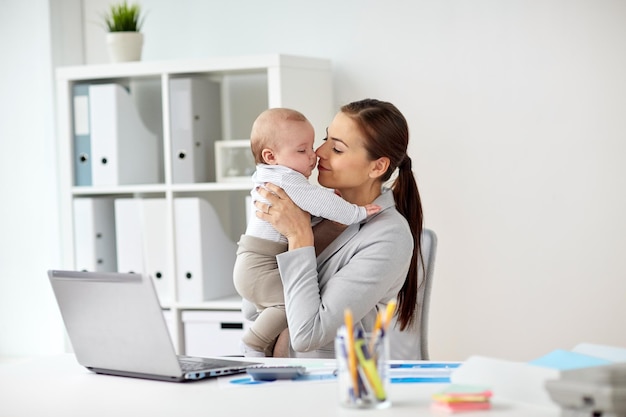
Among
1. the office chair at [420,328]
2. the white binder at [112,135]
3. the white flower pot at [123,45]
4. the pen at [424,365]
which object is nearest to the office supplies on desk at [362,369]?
the pen at [424,365]

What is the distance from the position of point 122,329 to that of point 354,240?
0.70m

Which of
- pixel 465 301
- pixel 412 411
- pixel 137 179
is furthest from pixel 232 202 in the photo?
pixel 412 411

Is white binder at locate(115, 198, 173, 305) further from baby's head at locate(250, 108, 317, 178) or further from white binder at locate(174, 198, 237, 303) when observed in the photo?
baby's head at locate(250, 108, 317, 178)

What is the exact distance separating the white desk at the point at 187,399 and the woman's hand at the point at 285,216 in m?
0.51

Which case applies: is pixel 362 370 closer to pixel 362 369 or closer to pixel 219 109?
pixel 362 369

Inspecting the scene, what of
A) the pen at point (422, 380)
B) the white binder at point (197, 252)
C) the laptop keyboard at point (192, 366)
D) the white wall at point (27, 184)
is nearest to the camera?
the pen at point (422, 380)

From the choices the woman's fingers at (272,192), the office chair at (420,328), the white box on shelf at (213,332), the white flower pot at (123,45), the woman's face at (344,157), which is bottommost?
the white box on shelf at (213,332)

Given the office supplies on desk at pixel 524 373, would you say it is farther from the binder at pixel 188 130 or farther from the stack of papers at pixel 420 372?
the binder at pixel 188 130

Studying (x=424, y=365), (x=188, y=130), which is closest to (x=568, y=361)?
(x=424, y=365)

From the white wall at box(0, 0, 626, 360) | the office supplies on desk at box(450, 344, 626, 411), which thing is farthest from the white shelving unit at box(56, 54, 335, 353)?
the office supplies on desk at box(450, 344, 626, 411)

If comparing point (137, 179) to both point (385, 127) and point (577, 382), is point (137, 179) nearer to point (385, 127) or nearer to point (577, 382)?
point (385, 127)

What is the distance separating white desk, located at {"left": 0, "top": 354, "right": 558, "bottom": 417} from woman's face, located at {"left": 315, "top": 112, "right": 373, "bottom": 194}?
68cm

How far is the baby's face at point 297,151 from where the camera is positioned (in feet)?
8.06

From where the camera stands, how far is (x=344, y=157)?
7.68ft
